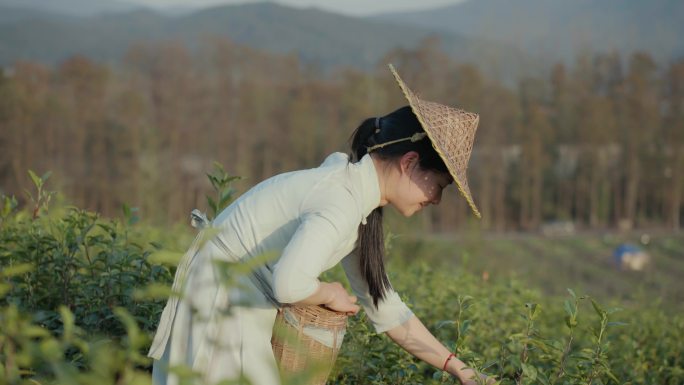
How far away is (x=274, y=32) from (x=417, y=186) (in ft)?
419

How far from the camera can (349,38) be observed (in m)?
126

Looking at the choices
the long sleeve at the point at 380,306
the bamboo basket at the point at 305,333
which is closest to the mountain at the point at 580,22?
the long sleeve at the point at 380,306

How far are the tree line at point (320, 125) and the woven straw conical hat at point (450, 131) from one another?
2342 cm

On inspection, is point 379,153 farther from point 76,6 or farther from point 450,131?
point 76,6

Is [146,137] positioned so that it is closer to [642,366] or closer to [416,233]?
[416,233]

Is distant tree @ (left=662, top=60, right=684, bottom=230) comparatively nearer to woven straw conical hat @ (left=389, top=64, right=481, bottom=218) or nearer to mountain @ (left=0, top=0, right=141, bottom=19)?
woven straw conical hat @ (left=389, top=64, right=481, bottom=218)

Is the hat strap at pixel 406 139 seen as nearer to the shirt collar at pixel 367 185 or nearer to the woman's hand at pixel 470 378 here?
the shirt collar at pixel 367 185

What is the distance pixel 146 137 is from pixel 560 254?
53.2 feet

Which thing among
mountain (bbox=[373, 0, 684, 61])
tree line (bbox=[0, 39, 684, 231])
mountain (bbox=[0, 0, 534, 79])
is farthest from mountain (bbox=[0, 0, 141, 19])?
tree line (bbox=[0, 39, 684, 231])

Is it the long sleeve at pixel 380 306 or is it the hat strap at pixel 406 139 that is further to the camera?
the long sleeve at pixel 380 306

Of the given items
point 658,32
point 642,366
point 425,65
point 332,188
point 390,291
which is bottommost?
point 658,32

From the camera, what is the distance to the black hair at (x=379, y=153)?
179cm

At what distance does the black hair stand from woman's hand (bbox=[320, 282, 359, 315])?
18 cm

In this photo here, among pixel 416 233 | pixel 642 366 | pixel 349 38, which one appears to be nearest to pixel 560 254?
pixel 416 233
